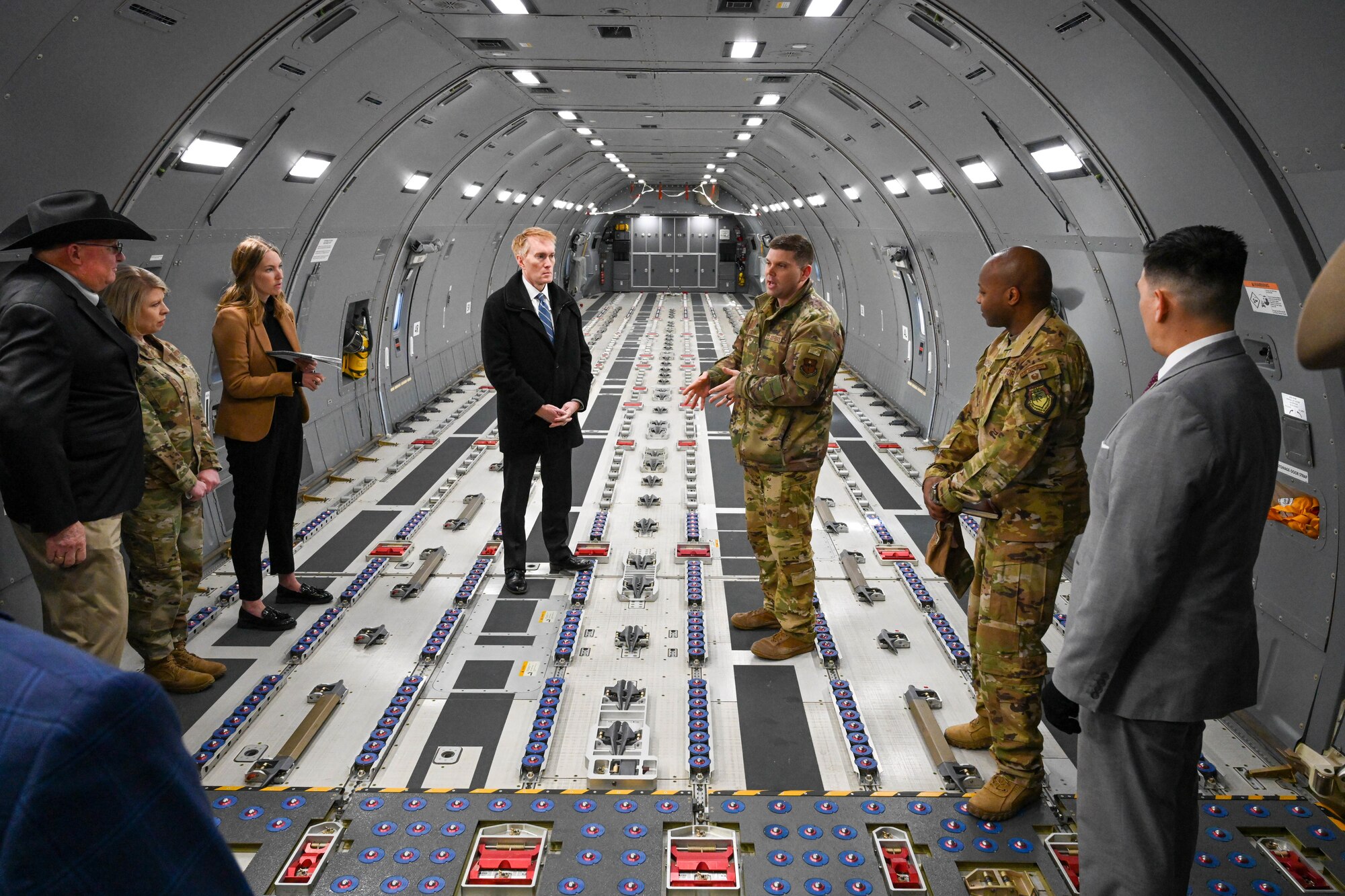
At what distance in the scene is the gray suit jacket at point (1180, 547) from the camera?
2.30m

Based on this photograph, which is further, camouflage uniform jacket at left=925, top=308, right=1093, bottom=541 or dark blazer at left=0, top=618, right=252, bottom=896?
camouflage uniform jacket at left=925, top=308, right=1093, bottom=541

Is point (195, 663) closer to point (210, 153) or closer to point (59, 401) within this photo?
Result: point (59, 401)

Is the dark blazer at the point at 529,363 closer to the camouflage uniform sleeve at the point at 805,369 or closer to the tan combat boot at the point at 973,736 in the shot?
the camouflage uniform sleeve at the point at 805,369

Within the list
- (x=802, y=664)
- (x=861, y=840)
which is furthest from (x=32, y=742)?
(x=802, y=664)

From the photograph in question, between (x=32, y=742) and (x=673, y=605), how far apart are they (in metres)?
5.29

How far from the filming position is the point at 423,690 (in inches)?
189

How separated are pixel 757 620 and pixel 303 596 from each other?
3.15 m

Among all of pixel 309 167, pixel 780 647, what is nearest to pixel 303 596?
pixel 780 647

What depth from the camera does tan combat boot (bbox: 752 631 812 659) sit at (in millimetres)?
5105

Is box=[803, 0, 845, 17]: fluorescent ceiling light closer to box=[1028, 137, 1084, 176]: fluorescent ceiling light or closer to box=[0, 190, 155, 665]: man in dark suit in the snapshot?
box=[1028, 137, 1084, 176]: fluorescent ceiling light

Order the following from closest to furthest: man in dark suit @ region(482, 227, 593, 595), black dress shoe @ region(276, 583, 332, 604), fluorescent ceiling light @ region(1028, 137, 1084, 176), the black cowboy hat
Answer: the black cowboy hat
fluorescent ceiling light @ region(1028, 137, 1084, 176)
man in dark suit @ region(482, 227, 593, 595)
black dress shoe @ region(276, 583, 332, 604)

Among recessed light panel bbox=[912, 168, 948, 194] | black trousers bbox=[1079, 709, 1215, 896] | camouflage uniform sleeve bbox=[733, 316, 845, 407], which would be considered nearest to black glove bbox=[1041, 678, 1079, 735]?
black trousers bbox=[1079, 709, 1215, 896]

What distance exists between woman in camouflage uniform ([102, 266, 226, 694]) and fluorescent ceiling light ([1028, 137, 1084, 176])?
5297 mm

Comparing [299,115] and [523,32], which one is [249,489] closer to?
[299,115]
